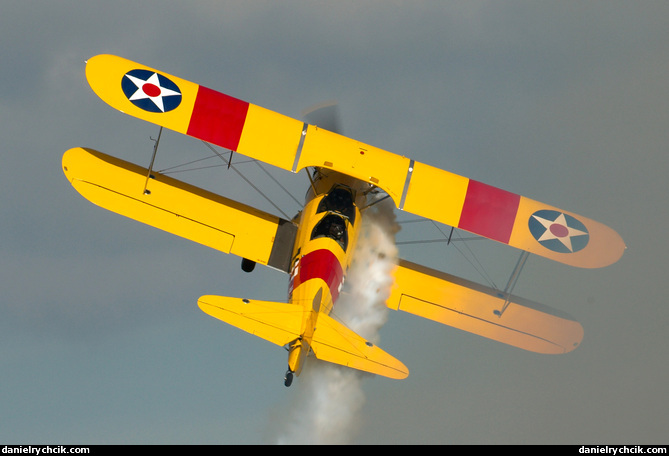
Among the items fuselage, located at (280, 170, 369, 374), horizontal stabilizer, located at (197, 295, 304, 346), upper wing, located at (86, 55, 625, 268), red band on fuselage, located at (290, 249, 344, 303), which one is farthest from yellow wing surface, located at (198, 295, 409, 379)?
upper wing, located at (86, 55, 625, 268)

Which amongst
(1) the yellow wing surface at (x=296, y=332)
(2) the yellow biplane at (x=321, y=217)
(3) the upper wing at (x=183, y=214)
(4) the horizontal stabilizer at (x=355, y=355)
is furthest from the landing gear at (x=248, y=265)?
(4) the horizontal stabilizer at (x=355, y=355)

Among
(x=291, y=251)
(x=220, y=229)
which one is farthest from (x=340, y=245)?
(x=220, y=229)

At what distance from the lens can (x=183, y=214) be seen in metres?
17.7

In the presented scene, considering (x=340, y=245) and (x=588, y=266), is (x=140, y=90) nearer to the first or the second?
(x=340, y=245)

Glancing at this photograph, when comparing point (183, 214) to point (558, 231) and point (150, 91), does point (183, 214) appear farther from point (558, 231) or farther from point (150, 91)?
point (558, 231)

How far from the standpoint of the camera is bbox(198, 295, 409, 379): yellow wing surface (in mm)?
14344

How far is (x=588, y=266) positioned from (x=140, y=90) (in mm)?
7609

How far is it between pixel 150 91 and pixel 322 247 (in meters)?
3.68

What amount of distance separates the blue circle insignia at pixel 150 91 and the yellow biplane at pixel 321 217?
0.8 inches

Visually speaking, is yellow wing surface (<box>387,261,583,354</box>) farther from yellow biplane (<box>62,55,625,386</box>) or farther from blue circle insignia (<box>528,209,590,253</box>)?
blue circle insignia (<box>528,209,590,253</box>)

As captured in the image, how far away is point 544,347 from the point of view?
17688 mm

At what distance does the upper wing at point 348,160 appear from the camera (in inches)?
653

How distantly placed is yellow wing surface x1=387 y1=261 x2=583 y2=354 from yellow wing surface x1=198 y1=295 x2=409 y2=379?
10.2 ft
